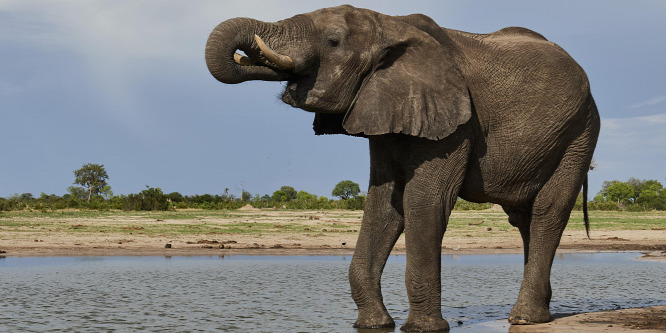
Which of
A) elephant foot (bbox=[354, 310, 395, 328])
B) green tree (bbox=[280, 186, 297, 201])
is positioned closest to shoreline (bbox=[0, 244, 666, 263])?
elephant foot (bbox=[354, 310, 395, 328])

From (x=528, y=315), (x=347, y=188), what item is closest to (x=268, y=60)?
(x=528, y=315)

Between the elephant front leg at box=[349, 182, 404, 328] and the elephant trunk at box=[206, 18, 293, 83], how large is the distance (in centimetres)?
194

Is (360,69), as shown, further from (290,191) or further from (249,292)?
(290,191)

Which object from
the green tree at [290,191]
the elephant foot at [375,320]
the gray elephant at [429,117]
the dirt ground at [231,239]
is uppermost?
the green tree at [290,191]

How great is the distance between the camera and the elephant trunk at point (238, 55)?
645 centimetres

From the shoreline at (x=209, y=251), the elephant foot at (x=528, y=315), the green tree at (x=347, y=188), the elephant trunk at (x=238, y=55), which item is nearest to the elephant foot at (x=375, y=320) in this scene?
the elephant foot at (x=528, y=315)

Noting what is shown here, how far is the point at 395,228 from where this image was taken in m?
8.06

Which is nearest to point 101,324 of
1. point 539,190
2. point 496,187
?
point 496,187

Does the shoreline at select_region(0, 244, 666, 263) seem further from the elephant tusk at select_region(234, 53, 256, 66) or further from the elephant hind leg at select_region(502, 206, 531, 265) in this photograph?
the elephant tusk at select_region(234, 53, 256, 66)

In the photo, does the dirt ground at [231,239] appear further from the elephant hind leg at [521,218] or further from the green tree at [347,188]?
the green tree at [347,188]

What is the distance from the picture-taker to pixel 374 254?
8.07m

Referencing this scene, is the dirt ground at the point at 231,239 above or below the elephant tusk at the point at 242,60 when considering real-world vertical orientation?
below

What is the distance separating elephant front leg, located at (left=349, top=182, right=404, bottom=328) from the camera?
8031 millimetres

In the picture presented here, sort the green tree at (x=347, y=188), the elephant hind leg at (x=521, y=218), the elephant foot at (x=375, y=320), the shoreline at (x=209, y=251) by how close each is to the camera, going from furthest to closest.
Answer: the green tree at (x=347, y=188), the shoreline at (x=209, y=251), the elephant hind leg at (x=521, y=218), the elephant foot at (x=375, y=320)
